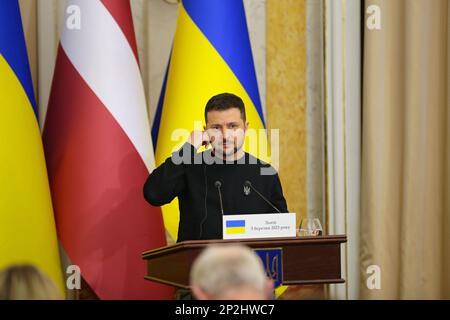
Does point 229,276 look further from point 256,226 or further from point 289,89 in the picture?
point 289,89

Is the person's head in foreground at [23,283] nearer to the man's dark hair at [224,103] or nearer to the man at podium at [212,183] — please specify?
the man at podium at [212,183]

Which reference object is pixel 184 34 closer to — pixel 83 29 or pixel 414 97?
pixel 83 29

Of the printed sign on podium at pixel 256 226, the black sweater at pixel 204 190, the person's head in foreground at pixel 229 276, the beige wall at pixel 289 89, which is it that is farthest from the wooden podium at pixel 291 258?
the beige wall at pixel 289 89

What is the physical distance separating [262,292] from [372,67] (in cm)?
373

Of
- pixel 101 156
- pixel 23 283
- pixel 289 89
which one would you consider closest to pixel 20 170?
pixel 101 156

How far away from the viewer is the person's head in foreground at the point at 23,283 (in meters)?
1.84

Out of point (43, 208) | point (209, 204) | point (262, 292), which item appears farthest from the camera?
point (43, 208)

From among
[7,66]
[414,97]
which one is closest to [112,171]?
[7,66]

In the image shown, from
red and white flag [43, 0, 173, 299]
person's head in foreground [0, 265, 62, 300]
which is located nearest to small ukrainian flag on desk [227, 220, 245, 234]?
person's head in foreground [0, 265, 62, 300]

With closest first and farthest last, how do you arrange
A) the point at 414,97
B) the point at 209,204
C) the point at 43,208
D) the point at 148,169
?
the point at 209,204 → the point at 43,208 → the point at 148,169 → the point at 414,97

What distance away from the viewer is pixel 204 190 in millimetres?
3707

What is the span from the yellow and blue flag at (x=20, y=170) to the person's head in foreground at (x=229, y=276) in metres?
2.48

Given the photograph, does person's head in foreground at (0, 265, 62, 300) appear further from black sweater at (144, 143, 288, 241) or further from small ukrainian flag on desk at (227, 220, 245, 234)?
black sweater at (144, 143, 288, 241)
